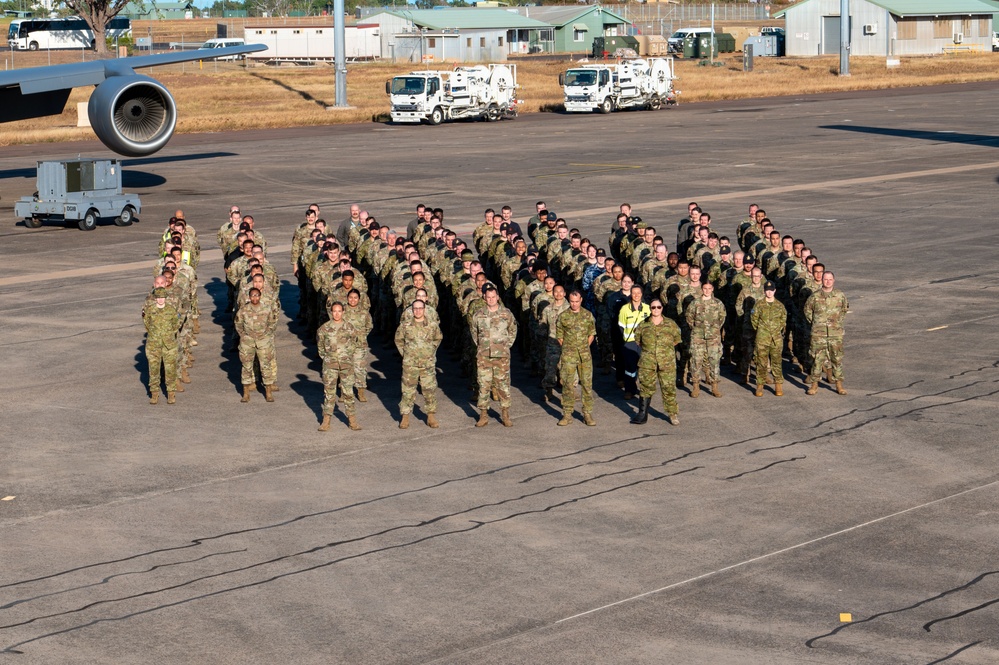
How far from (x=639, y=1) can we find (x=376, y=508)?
15693cm

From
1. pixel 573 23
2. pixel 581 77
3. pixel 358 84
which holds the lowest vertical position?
pixel 581 77

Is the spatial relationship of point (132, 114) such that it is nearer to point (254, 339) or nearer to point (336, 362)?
point (254, 339)

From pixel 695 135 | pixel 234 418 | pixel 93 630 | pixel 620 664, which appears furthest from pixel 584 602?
pixel 695 135

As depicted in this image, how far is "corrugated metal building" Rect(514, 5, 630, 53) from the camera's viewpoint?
114875mm

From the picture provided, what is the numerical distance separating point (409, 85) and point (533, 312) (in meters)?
44.7

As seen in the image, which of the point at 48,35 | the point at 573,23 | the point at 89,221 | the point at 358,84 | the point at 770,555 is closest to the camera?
the point at 770,555

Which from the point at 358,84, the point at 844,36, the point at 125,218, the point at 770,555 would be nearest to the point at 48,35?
the point at 358,84

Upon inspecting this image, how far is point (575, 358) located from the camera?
1655cm

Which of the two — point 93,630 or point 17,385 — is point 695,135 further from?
point 93,630

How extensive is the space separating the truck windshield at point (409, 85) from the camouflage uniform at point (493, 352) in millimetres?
46138

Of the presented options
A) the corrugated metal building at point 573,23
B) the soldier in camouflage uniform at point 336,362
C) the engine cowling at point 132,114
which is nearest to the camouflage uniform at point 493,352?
the soldier in camouflage uniform at point 336,362

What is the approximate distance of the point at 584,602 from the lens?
36.8 ft

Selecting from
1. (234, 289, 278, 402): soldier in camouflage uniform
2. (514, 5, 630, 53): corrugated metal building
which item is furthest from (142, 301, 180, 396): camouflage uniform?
(514, 5, 630, 53): corrugated metal building

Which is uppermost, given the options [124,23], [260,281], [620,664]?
[124,23]
